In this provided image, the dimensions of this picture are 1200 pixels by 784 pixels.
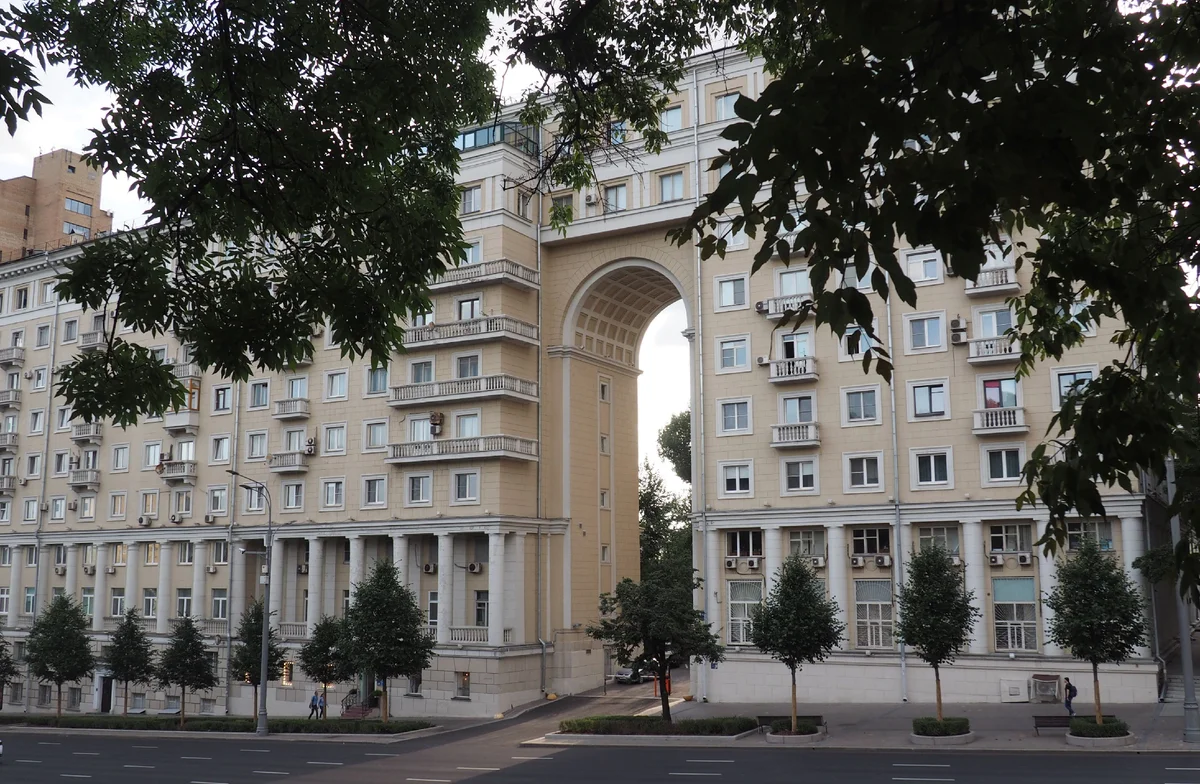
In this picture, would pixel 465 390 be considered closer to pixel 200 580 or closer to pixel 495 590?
pixel 495 590

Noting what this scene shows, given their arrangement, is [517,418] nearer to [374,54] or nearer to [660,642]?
[660,642]

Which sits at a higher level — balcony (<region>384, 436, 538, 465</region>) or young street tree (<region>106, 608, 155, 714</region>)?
balcony (<region>384, 436, 538, 465</region>)

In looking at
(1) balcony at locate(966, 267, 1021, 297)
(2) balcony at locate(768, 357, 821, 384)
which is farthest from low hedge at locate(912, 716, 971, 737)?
(1) balcony at locate(966, 267, 1021, 297)

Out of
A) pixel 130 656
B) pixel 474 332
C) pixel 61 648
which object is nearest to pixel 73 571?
pixel 61 648

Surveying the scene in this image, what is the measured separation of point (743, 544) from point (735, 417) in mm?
6046

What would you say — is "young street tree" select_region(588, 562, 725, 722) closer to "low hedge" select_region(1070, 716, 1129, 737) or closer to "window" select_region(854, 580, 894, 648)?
"window" select_region(854, 580, 894, 648)

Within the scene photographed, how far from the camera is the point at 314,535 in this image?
61.7 meters

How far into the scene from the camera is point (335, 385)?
62906 millimetres

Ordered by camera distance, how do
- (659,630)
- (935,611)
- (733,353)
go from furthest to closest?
(733,353)
(659,630)
(935,611)

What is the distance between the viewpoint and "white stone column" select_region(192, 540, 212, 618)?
65.9 metres

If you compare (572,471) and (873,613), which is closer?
(873,613)

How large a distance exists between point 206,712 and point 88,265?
6252 cm

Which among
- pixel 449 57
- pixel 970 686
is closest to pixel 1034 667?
pixel 970 686

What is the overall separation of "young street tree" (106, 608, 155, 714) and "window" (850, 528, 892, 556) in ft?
122
